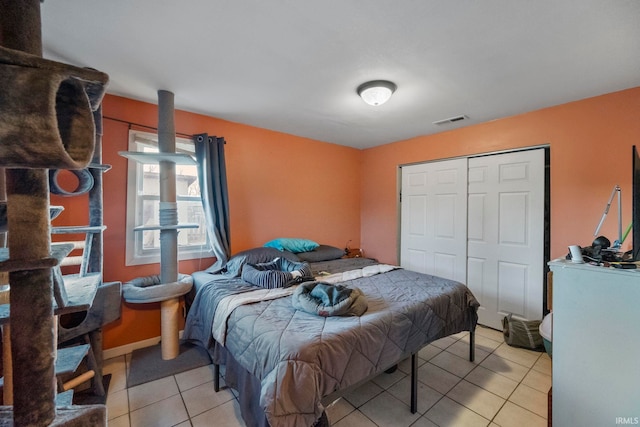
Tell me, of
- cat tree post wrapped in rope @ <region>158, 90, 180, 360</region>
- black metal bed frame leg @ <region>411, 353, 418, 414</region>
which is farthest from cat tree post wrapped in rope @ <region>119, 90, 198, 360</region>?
black metal bed frame leg @ <region>411, 353, 418, 414</region>

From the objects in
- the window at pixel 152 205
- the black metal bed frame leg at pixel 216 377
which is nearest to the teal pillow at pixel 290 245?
the window at pixel 152 205

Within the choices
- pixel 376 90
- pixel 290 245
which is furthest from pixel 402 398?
pixel 376 90

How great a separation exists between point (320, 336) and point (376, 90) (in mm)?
1844

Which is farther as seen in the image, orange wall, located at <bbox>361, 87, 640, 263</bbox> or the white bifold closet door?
the white bifold closet door

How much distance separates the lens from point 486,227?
296cm

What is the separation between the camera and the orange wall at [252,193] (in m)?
2.32

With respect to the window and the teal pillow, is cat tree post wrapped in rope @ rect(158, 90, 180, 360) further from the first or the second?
the teal pillow

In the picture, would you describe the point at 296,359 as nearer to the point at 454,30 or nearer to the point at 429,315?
the point at 429,315

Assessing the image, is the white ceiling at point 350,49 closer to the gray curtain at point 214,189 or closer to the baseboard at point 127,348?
the gray curtain at point 214,189

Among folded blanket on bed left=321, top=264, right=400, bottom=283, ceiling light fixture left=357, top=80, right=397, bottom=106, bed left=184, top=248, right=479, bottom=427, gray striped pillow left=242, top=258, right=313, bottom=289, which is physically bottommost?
bed left=184, top=248, right=479, bottom=427

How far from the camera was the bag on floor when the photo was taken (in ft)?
7.95

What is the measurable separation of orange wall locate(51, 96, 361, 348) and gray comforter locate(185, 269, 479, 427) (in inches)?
30.4

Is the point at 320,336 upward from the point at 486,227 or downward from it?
downward

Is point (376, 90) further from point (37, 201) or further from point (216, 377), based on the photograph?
point (216, 377)
